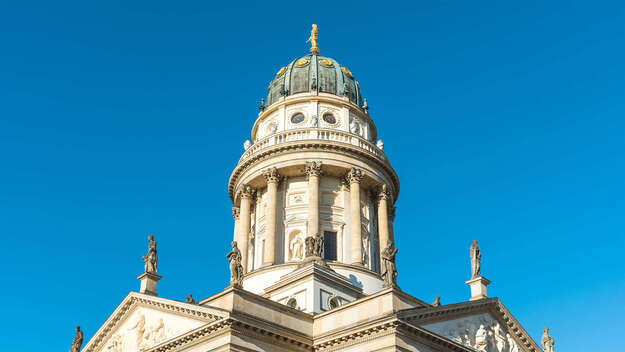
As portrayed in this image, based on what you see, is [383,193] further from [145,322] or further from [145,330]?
→ [145,330]

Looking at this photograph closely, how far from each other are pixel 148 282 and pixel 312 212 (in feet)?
36.5

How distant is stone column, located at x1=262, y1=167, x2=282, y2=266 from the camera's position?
44816 mm

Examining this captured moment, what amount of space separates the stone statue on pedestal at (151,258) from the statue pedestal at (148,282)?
12.4 inches

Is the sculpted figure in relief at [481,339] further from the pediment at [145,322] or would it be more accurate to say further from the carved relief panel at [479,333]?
the pediment at [145,322]

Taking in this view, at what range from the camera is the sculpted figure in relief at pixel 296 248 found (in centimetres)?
4516

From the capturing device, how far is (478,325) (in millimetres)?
35531

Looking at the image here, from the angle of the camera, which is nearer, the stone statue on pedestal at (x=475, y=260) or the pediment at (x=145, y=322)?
the pediment at (x=145, y=322)

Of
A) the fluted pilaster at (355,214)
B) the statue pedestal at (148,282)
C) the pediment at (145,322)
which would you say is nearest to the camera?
the pediment at (145,322)

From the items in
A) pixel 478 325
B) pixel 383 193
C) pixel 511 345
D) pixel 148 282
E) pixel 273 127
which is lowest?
pixel 511 345

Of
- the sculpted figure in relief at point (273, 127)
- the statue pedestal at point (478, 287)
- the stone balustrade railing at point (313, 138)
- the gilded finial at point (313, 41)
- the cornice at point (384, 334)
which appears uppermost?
the gilded finial at point (313, 41)

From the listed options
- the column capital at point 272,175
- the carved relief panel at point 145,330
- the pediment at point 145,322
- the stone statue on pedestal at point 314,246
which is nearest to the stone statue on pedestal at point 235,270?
the pediment at point 145,322

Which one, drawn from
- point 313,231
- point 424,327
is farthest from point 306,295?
point 424,327

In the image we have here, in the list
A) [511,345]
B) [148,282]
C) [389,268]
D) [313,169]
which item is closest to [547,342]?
[511,345]

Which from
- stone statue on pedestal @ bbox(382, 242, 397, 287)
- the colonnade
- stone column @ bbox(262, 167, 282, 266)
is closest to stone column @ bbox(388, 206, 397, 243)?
the colonnade
